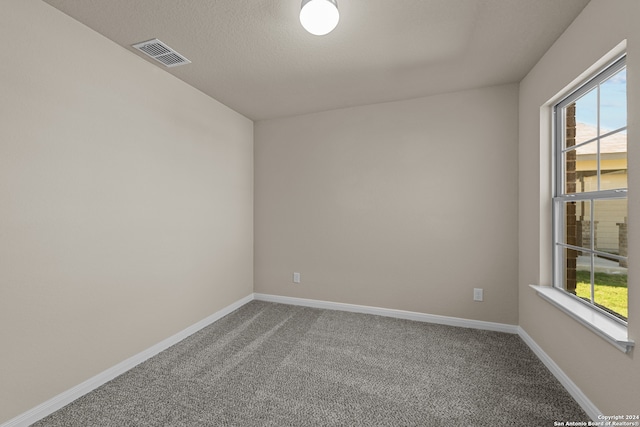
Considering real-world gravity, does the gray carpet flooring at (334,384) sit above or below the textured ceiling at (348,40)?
below

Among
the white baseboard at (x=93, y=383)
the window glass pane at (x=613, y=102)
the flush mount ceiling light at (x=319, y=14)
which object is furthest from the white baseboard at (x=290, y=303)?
the flush mount ceiling light at (x=319, y=14)

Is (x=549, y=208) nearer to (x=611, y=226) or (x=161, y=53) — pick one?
(x=611, y=226)

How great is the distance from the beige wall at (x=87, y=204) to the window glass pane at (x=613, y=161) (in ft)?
11.1

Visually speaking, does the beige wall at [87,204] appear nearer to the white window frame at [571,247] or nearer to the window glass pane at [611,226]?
the white window frame at [571,247]

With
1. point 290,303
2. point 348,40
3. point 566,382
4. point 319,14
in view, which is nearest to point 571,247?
point 566,382

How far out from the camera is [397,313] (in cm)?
319

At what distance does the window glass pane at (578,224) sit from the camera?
6.38 ft

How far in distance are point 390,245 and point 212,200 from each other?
7.13ft

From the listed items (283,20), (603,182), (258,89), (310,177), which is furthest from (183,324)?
(603,182)

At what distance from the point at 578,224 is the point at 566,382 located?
3.78 feet

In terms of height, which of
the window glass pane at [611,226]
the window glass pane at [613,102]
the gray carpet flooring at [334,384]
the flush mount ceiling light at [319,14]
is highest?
the flush mount ceiling light at [319,14]

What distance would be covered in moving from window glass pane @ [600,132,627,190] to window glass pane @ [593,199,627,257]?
113mm

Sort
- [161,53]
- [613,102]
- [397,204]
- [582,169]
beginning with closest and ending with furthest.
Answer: [613,102] < [582,169] < [161,53] < [397,204]

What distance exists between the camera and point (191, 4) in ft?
5.54
